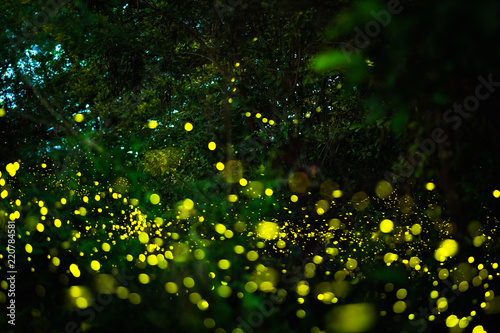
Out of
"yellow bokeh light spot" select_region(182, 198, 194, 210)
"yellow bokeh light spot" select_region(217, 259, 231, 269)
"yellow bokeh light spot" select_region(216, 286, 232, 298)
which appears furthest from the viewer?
"yellow bokeh light spot" select_region(182, 198, 194, 210)

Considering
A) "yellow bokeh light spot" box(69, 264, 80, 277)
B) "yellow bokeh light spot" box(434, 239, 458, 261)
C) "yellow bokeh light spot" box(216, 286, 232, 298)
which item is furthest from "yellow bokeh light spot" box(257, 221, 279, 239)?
"yellow bokeh light spot" box(69, 264, 80, 277)

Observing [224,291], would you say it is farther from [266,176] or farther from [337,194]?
[337,194]

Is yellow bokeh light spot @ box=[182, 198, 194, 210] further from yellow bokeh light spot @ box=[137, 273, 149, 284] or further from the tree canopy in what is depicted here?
yellow bokeh light spot @ box=[137, 273, 149, 284]

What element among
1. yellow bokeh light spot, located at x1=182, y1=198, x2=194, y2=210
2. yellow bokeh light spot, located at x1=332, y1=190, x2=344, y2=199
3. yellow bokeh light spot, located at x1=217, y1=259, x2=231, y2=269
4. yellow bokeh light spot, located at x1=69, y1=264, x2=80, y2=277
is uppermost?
yellow bokeh light spot, located at x1=332, y1=190, x2=344, y2=199

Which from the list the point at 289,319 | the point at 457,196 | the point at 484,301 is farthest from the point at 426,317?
the point at 457,196

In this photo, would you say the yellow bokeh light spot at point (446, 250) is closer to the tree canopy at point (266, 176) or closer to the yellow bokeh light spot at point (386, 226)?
the tree canopy at point (266, 176)

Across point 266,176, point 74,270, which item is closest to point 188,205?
Result: point 266,176

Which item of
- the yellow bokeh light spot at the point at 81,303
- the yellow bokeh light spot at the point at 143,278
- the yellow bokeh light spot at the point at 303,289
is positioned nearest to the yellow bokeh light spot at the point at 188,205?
the yellow bokeh light spot at the point at 143,278

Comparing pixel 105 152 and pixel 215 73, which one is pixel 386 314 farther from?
pixel 215 73
